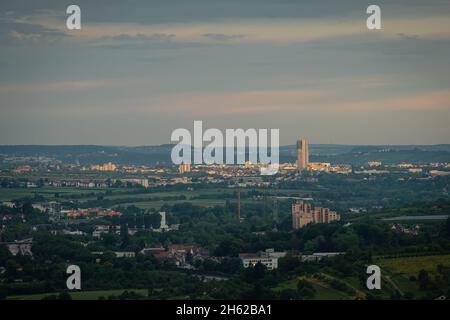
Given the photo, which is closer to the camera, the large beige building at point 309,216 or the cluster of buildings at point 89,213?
the large beige building at point 309,216

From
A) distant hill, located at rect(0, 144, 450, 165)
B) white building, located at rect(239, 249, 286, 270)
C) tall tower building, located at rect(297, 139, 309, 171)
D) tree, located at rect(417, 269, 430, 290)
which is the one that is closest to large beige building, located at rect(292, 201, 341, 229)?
white building, located at rect(239, 249, 286, 270)

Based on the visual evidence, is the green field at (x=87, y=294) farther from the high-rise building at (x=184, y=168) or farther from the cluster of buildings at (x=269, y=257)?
the high-rise building at (x=184, y=168)

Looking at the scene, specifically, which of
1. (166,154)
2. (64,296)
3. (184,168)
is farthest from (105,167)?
(64,296)

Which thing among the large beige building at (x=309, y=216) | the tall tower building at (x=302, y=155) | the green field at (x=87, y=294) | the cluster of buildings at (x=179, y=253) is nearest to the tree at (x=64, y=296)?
the green field at (x=87, y=294)

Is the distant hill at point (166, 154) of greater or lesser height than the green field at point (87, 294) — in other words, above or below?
above
